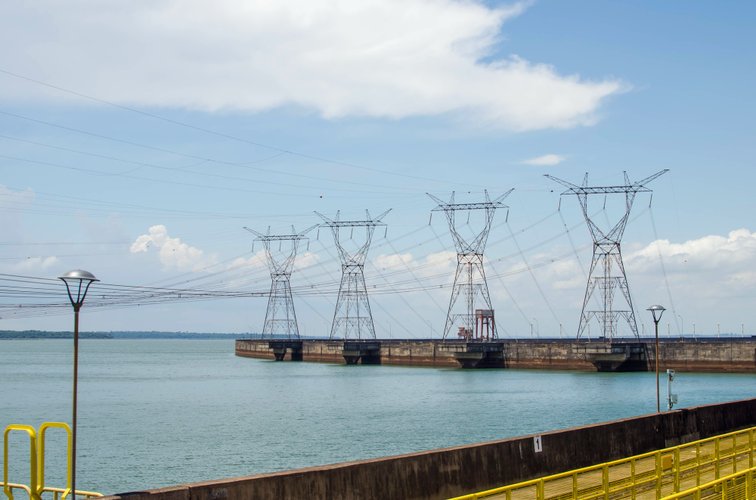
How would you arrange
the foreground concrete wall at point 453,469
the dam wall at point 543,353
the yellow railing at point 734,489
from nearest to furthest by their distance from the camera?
1. the yellow railing at point 734,489
2. the foreground concrete wall at point 453,469
3. the dam wall at point 543,353

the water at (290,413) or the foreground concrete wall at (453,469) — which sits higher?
the foreground concrete wall at (453,469)

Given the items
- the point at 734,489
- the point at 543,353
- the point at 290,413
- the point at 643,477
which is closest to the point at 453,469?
the point at 643,477

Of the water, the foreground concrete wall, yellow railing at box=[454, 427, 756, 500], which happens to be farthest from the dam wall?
yellow railing at box=[454, 427, 756, 500]

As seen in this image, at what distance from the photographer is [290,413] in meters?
75.2

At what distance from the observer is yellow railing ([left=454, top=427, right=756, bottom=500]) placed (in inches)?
731

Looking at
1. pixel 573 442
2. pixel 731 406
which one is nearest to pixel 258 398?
pixel 731 406

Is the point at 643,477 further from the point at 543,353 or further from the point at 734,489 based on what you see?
the point at 543,353

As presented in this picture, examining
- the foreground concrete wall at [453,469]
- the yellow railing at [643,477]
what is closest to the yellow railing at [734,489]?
the yellow railing at [643,477]

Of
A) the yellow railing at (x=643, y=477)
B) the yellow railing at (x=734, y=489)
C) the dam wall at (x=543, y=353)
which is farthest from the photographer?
the dam wall at (x=543, y=353)

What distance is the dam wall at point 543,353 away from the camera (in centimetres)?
12756

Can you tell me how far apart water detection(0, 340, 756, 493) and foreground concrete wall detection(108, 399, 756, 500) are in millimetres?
19387

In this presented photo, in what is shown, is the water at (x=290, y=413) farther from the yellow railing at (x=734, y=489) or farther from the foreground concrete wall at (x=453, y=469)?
the yellow railing at (x=734, y=489)

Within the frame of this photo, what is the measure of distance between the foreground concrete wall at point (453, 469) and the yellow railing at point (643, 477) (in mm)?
1788

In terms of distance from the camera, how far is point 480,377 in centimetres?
12694
